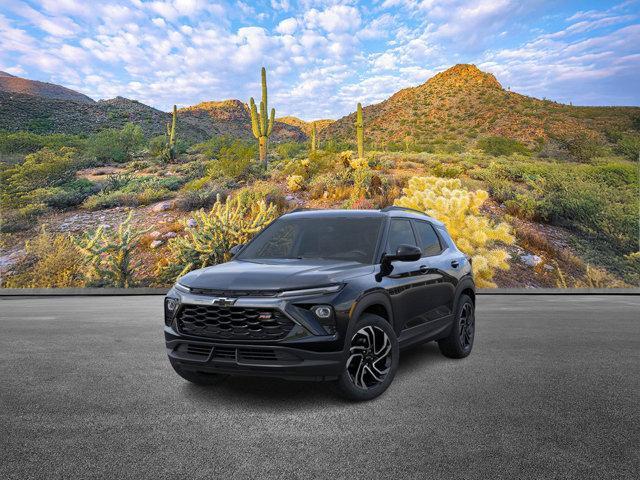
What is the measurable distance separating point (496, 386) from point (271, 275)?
255 cm

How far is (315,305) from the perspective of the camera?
494 centimetres

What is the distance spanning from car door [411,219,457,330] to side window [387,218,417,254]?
0.50ft

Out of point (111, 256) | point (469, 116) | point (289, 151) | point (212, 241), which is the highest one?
point (469, 116)

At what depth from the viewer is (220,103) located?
339 feet

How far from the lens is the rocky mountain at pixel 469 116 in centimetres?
5456

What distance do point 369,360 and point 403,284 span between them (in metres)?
0.94

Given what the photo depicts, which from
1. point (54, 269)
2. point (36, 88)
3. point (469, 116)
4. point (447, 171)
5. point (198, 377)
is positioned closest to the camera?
point (198, 377)

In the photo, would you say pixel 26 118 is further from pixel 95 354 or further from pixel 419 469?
pixel 419 469

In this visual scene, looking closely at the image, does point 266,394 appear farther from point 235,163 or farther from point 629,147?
point 629,147

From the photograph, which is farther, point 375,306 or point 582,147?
point 582,147

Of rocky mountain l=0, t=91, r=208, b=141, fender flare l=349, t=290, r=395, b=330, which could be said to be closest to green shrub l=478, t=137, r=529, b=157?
rocky mountain l=0, t=91, r=208, b=141

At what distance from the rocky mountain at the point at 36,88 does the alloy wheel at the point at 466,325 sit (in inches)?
5234

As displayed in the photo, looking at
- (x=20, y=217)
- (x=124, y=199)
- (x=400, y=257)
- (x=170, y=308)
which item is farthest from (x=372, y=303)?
(x=20, y=217)

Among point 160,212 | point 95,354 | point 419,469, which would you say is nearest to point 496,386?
point 419,469
